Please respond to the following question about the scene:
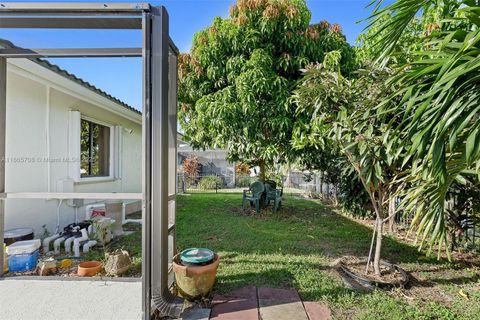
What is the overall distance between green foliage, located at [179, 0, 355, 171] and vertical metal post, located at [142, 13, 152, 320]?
368cm

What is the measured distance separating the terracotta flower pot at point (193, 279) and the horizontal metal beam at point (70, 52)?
282cm

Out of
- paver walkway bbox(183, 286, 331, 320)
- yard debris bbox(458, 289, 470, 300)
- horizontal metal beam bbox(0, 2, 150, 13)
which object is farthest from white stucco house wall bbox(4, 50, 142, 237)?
yard debris bbox(458, 289, 470, 300)

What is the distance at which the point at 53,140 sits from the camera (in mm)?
5426

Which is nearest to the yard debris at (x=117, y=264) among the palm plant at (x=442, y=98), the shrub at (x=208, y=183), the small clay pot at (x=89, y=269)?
the small clay pot at (x=89, y=269)

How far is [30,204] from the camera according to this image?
4.99m

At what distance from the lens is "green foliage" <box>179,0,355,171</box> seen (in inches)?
257

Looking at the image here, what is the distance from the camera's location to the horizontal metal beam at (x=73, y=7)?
2.74 m

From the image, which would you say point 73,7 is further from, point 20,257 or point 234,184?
point 234,184

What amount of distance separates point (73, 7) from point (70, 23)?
1.82 feet

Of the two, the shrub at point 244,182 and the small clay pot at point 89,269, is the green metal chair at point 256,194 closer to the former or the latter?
the small clay pot at point 89,269

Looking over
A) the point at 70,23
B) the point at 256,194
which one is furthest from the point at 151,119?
the point at 256,194

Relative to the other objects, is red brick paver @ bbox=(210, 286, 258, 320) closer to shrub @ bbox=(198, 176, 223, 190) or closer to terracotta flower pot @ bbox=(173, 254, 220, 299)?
terracotta flower pot @ bbox=(173, 254, 220, 299)

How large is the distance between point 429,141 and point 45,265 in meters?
4.81

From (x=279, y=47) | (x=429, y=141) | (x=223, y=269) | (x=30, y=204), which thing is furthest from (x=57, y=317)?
(x=279, y=47)
